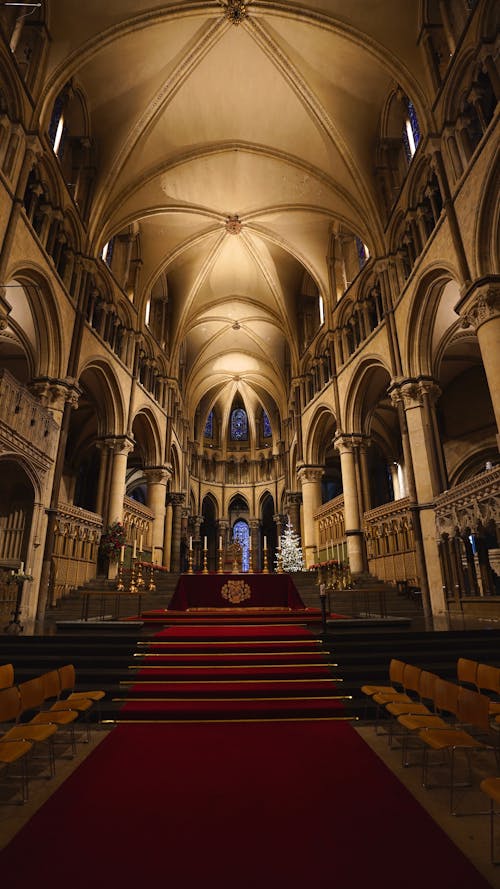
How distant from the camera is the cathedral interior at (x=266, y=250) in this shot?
11.5 m

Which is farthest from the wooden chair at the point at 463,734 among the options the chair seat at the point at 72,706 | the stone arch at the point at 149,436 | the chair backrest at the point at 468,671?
the stone arch at the point at 149,436

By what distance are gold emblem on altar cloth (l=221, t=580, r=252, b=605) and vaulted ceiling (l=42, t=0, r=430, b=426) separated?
12610 mm

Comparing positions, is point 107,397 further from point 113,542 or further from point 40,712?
point 40,712

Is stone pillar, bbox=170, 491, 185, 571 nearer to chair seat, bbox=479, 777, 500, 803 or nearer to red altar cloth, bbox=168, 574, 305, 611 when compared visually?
red altar cloth, bbox=168, 574, 305, 611

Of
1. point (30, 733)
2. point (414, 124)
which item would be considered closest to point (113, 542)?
point (30, 733)

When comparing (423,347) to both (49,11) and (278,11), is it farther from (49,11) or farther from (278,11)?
(49,11)

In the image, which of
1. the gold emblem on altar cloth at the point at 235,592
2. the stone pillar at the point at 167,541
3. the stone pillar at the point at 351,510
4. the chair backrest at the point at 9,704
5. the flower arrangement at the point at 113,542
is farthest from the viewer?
the stone pillar at the point at 167,541

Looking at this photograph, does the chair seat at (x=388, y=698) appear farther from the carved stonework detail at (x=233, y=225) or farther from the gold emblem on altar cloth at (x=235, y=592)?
the carved stonework detail at (x=233, y=225)

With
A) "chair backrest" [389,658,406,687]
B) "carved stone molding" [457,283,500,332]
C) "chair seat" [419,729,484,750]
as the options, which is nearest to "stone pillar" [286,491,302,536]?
"carved stone molding" [457,283,500,332]

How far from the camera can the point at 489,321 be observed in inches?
385

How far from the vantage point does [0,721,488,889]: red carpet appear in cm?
264

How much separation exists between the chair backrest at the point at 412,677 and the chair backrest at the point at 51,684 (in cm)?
392

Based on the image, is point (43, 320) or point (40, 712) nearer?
point (40, 712)

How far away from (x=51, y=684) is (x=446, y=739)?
403 centimetres
